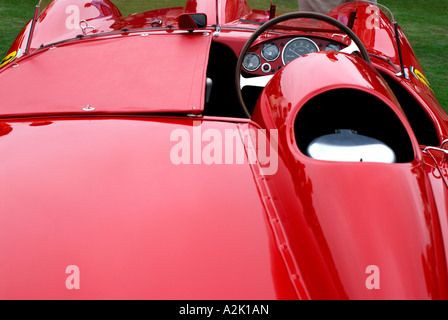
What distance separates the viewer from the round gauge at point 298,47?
254 centimetres

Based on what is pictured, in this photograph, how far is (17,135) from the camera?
1.71m

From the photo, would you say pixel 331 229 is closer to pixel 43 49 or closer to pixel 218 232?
pixel 218 232

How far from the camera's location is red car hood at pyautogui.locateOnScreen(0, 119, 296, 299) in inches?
44.7

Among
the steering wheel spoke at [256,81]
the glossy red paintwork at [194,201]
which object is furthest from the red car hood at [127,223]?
the steering wheel spoke at [256,81]

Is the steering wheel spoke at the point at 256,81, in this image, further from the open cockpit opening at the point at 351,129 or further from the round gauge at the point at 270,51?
the open cockpit opening at the point at 351,129

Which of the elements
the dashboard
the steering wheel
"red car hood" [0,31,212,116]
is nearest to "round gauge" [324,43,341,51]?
the dashboard

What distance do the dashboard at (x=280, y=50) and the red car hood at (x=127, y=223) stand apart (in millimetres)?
1017

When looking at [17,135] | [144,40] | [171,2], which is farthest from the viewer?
[171,2]

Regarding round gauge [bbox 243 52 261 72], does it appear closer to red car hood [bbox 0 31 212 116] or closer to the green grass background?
red car hood [bbox 0 31 212 116]

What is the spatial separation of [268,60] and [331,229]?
145cm

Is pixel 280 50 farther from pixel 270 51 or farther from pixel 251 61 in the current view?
pixel 251 61
